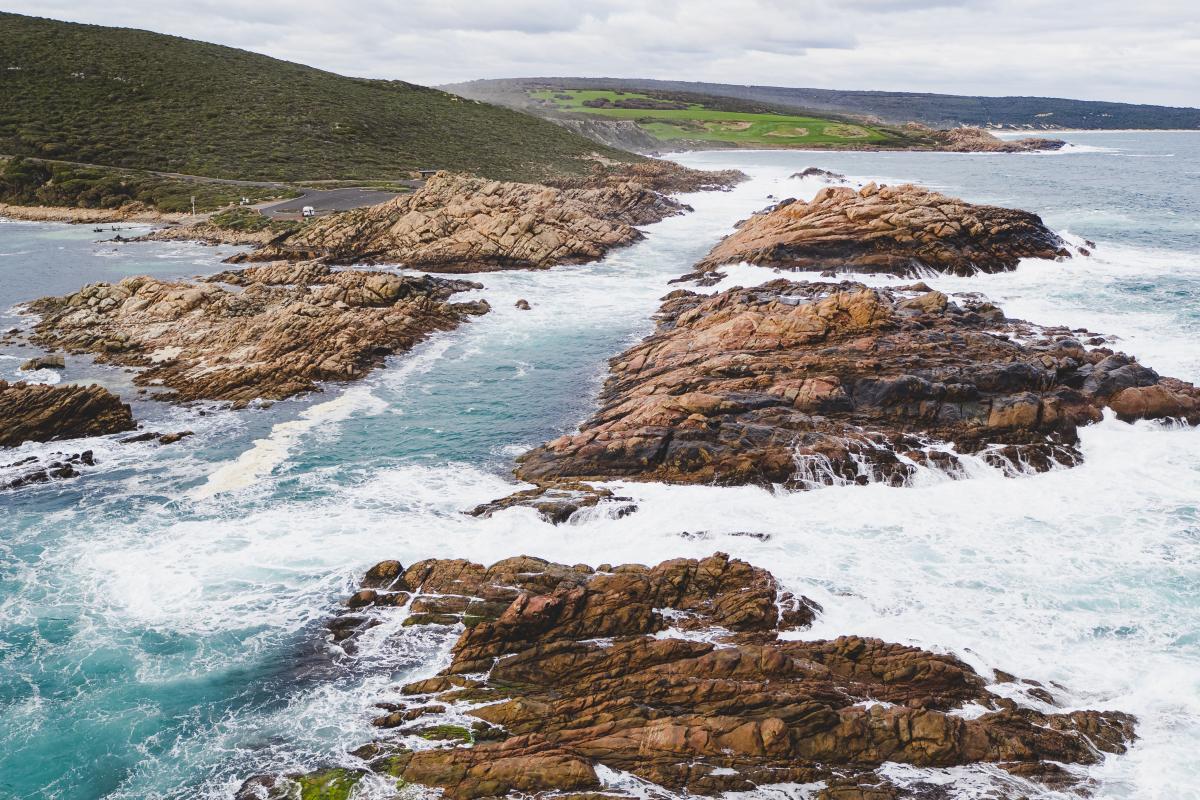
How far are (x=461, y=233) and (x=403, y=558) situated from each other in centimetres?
4310

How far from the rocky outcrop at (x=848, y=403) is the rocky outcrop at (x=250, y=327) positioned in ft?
45.2

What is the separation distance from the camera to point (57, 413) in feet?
99.4

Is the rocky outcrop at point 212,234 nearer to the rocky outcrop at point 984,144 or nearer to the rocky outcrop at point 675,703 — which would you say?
the rocky outcrop at point 675,703

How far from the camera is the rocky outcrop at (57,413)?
29.8 meters

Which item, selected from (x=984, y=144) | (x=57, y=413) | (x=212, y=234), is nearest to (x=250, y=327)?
(x=57, y=413)

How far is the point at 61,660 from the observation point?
60.9 ft

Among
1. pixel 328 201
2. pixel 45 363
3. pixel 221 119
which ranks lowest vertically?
pixel 45 363

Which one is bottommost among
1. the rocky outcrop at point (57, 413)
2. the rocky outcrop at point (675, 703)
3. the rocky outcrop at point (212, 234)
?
the rocky outcrop at point (675, 703)

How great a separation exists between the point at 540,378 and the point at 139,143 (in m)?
80.9

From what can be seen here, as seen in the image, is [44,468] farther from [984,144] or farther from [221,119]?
[984,144]

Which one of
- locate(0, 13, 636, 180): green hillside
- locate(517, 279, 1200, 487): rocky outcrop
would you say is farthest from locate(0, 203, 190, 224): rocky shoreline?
locate(517, 279, 1200, 487): rocky outcrop

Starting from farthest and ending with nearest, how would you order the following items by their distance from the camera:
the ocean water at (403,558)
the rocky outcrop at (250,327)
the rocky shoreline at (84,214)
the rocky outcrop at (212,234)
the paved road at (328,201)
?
1. the rocky shoreline at (84,214)
2. the paved road at (328,201)
3. the rocky outcrop at (212,234)
4. the rocky outcrop at (250,327)
5. the ocean water at (403,558)

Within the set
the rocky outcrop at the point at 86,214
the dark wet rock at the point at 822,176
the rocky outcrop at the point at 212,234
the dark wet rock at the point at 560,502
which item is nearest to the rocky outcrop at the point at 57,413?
the dark wet rock at the point at 560,502

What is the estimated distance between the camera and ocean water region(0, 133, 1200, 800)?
16.2m
